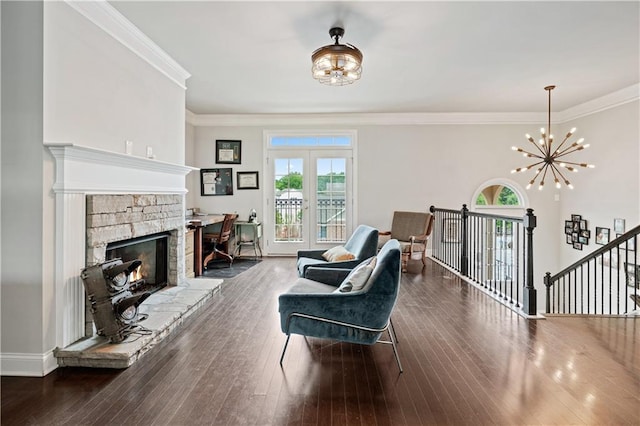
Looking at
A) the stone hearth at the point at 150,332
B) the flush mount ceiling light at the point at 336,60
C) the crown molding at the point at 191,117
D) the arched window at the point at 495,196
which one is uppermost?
the crown molding at the point at 191,117

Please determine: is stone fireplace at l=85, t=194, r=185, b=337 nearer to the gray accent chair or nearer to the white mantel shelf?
the white mantel shelf

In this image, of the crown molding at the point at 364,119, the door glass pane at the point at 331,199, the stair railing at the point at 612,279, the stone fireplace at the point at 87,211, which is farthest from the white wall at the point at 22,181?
the door glass pane at the point at 331,199

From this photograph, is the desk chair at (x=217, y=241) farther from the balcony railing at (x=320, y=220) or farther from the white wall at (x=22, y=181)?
the white wall at (x=22, y=181)

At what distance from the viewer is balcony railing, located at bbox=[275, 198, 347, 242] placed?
6988 mm

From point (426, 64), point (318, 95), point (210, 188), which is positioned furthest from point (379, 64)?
point (210, 188)

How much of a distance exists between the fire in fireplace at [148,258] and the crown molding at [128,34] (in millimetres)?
1960

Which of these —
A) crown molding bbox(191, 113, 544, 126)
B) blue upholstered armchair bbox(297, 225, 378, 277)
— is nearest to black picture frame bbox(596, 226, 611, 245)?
A: crown molding bbox(191, 113, 544, 126)

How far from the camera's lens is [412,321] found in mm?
3391

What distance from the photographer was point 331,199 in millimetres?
6980

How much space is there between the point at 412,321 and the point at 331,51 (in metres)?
2.83

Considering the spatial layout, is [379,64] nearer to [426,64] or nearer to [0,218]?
[426,64]

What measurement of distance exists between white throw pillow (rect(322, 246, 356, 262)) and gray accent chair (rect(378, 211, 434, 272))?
1.84 metres

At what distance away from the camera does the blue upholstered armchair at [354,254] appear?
11.5 feet

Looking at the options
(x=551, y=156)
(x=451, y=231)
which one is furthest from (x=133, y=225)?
(x=551, y=156)
